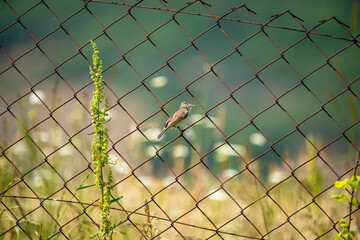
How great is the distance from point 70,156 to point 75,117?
36 cm

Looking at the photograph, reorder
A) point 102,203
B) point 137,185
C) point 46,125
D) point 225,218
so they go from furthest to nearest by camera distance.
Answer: point 46,125 → point 137,185 → point 225,218 → point 102,203

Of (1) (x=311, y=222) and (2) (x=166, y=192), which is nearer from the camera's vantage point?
(1) (x=311, y=222)

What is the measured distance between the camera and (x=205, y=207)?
4121mm

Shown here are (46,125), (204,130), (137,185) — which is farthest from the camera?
(46,125)

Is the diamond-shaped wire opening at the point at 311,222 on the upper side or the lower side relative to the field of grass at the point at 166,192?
lower

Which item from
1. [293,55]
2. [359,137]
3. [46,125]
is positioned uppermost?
[46,125]

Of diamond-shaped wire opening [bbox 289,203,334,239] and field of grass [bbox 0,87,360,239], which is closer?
diamond-shaped wire opening [bbox 289,203,334,239]

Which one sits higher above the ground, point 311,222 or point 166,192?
point 166,192

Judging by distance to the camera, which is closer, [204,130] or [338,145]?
[204,130]

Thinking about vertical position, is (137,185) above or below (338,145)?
above

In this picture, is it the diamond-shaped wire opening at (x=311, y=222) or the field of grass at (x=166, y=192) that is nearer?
the diamond-shaped wire opening at (x=311, y=222)

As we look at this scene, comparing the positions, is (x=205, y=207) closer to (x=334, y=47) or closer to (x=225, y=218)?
(x=225, y=218)

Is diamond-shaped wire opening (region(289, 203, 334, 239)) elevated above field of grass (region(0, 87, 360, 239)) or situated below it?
below

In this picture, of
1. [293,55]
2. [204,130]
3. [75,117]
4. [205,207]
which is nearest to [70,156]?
[75,117]
